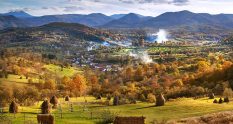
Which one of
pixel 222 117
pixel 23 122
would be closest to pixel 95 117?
pixel 23 122

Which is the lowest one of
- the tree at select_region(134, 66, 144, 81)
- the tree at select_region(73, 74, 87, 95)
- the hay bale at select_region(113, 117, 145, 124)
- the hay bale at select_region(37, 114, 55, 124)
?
the tree at select_region(73, 74, 87, 95)

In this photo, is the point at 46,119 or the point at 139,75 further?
the point at 139,75

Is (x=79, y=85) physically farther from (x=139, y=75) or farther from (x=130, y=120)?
(x=130, y=120)

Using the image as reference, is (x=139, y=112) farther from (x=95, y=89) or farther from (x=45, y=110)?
(x=95, y=89)

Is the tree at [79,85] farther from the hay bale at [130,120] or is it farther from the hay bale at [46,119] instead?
the hay bale at [130,120]

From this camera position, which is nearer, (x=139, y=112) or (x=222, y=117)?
(x=222, y=117)

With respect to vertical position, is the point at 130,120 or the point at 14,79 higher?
the point at 130,120

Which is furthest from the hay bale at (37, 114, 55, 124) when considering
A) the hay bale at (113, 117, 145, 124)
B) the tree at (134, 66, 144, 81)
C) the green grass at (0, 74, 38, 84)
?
the tree at (134, 66, 144, 81)

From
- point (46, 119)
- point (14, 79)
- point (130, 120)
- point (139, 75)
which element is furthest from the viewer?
point (139, 75)

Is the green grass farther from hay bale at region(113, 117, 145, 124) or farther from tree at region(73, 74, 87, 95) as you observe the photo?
hay bale at region(113, 117, 145, 124)

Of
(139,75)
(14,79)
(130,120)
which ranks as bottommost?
(14,79)

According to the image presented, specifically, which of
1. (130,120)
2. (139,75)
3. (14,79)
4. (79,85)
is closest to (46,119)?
(130,120)
